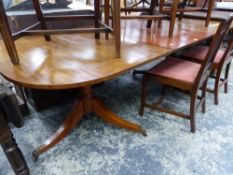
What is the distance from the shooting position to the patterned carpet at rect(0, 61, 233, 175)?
1225mm

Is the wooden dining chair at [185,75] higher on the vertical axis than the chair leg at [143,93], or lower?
higher

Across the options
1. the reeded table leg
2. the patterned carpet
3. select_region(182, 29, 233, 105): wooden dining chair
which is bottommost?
the patterned carpet

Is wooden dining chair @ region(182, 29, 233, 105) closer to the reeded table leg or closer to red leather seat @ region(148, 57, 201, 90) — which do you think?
red leather seat @ region(148, 57, 201, 90)

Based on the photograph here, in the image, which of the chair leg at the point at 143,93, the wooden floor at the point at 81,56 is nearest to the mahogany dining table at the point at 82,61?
the wooden floor at the point at 81,56

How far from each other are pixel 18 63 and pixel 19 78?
7.2 inches

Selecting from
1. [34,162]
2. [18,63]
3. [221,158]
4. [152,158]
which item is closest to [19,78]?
[18,63]

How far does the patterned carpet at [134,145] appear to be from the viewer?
1.22 meters

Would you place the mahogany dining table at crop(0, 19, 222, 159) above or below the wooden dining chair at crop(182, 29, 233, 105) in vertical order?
above

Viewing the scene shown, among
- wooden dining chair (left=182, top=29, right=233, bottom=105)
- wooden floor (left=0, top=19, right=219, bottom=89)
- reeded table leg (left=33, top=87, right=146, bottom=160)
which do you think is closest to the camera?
wooden floor (left=0, top=19, right=219, bottom=89)

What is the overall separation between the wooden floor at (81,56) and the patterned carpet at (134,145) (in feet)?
1.90

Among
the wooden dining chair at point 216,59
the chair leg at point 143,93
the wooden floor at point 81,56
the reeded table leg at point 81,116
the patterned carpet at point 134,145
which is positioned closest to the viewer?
the wooden floor at point 81,56

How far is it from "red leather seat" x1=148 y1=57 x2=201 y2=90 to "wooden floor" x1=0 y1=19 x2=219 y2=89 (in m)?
0.17

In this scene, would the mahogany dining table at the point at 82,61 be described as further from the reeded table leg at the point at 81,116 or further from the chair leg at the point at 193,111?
the chair leg at the point at 193,111

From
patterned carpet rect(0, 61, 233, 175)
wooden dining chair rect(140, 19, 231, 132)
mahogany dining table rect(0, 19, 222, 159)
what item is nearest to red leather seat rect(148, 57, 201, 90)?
wooden dining chair rect(140, 19, 231, 132)
